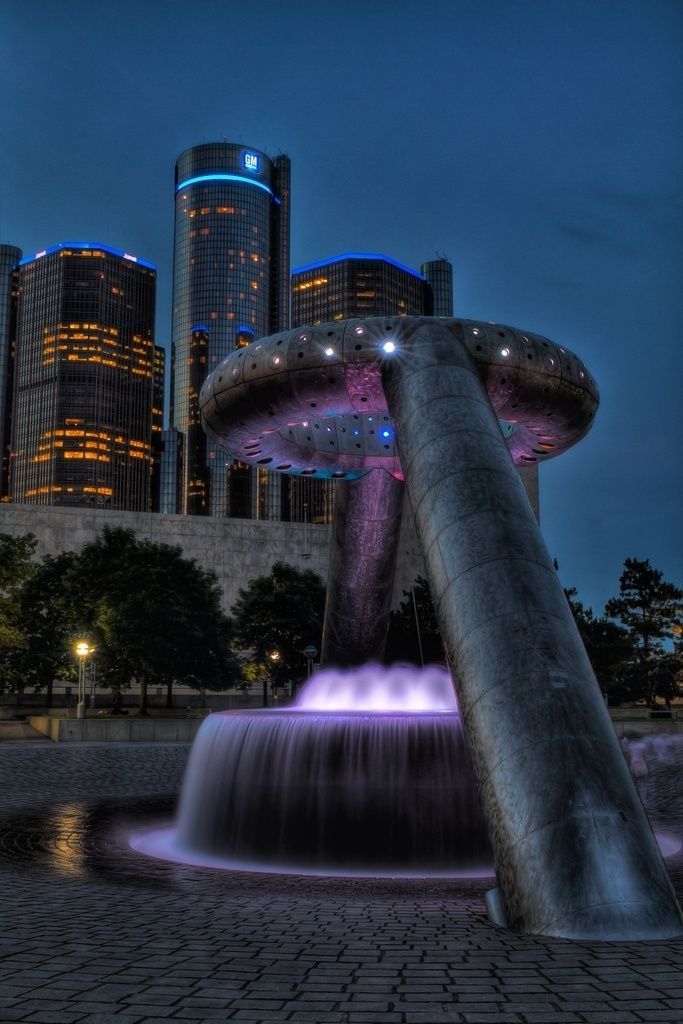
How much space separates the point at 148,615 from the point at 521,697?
40782mm

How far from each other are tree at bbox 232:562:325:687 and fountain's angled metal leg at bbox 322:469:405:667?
33.2 meters

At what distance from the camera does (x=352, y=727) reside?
1246 centimetres

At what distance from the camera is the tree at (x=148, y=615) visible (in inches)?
1866

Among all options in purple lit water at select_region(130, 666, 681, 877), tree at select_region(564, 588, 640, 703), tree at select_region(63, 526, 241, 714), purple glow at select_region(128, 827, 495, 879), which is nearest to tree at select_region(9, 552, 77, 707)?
tree at select_region(63, 526, 241, 714)

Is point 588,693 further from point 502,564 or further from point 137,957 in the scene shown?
point 137,957

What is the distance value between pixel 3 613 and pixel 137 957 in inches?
1486

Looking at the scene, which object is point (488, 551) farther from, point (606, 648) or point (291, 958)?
point (606, 648)

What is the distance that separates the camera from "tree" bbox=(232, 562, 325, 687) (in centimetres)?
5253

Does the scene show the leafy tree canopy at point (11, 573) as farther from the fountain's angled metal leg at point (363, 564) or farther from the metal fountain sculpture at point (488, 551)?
the metal fountain sculpture at point (488, 551)

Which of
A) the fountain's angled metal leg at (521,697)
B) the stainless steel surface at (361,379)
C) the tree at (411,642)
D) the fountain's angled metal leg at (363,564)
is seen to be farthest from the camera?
the tree at (411,642)

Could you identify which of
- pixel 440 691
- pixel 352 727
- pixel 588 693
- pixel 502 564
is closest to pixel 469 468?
pixel 502 564

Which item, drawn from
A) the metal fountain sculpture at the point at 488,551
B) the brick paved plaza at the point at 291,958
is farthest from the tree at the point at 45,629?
the brick paved plaza at the point at 291,958

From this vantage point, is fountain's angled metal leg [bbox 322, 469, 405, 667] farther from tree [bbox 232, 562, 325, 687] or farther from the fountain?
tree [bbox 232, 562, 325, 687]

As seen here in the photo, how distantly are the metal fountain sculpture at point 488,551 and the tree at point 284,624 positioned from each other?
110 feet
